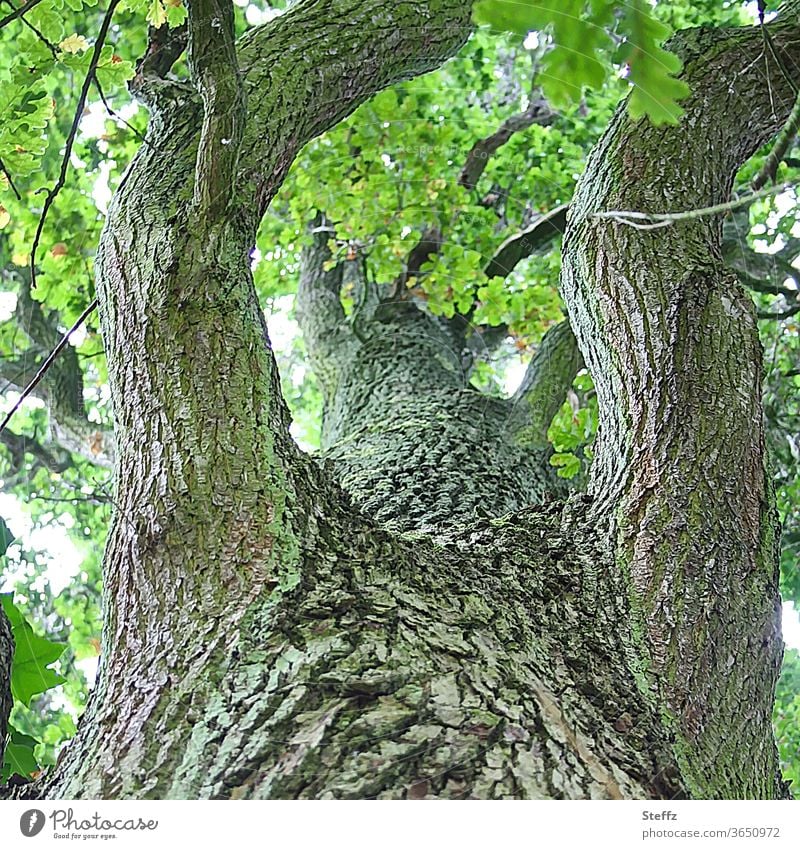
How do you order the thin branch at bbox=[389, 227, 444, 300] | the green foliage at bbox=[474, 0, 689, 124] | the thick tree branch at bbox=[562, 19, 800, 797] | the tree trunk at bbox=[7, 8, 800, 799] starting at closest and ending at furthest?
the green foliage at bbox=[474, 0, 689, 124] < the tree trunk at bbox=[7, 8, 800, 799] < the thick tree branch at bbox=[562, 19, 800, 797] < the thin branch at bbox=[389, 227, 444, 300]

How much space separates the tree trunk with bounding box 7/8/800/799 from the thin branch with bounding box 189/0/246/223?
0.03 metres

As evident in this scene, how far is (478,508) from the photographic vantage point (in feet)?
4.57

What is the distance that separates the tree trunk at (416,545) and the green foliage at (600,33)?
A: 0.49 metres

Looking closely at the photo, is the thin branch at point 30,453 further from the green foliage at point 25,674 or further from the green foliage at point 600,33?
the green foliage at point 600,33

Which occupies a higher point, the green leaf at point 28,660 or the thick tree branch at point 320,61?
the thick tree branch at point 320,61

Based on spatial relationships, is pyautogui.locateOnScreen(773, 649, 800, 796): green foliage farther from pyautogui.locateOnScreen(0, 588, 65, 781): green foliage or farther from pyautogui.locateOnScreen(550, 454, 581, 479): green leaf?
pyautogui.locateOnScreen(0, 588, 65, 781): green foliage

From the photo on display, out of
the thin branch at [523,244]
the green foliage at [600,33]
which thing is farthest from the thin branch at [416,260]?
the green foliage at [600,33]

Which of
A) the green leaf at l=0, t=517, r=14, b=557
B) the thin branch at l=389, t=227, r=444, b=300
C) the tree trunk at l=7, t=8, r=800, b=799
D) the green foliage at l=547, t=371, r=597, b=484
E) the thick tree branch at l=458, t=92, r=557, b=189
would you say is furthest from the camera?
the thick tree branch at l=458, t=92, r=557, b=189

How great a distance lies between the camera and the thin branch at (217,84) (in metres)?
0.95

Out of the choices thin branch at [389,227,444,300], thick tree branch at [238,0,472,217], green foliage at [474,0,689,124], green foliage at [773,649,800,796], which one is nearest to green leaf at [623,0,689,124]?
green foliage at [474,0,689,124]

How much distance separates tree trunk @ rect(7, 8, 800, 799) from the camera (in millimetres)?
731

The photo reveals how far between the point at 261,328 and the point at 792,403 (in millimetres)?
1262

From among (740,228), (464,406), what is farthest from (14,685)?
(740,228)
